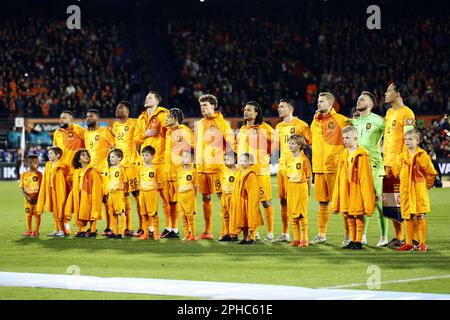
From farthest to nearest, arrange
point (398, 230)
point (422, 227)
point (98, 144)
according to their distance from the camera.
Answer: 1. point (98, 144)
2. point (398, 230)
3. point (422, 227)

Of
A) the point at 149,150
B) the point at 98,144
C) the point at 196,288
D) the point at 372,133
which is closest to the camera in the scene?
the point at 196,288

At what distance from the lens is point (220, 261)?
1192cm

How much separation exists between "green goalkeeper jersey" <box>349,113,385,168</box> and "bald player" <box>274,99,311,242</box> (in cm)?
87

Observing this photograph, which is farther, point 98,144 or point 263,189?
point 98,144

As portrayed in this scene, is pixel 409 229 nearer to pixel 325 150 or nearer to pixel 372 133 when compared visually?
pixel 372 133

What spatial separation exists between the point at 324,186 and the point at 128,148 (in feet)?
11.8

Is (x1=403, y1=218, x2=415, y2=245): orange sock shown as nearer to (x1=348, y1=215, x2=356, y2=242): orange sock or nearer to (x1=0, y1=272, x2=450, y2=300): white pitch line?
(x1=348, y1=215, x2=356, y2=242): orange sock

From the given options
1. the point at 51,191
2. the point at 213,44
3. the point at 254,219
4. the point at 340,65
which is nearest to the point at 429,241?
the point at 254,219

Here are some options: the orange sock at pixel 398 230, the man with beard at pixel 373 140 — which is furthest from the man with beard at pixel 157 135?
the orange sock at pixel 398 230

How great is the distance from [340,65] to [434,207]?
20195 mm

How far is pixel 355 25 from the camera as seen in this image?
43219 millimetres

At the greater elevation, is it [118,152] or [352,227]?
[118,152]

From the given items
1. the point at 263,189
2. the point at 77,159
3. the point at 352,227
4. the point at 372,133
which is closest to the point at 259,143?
the point at 263,189

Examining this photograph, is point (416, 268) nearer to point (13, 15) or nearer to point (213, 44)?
point (213, 44)
